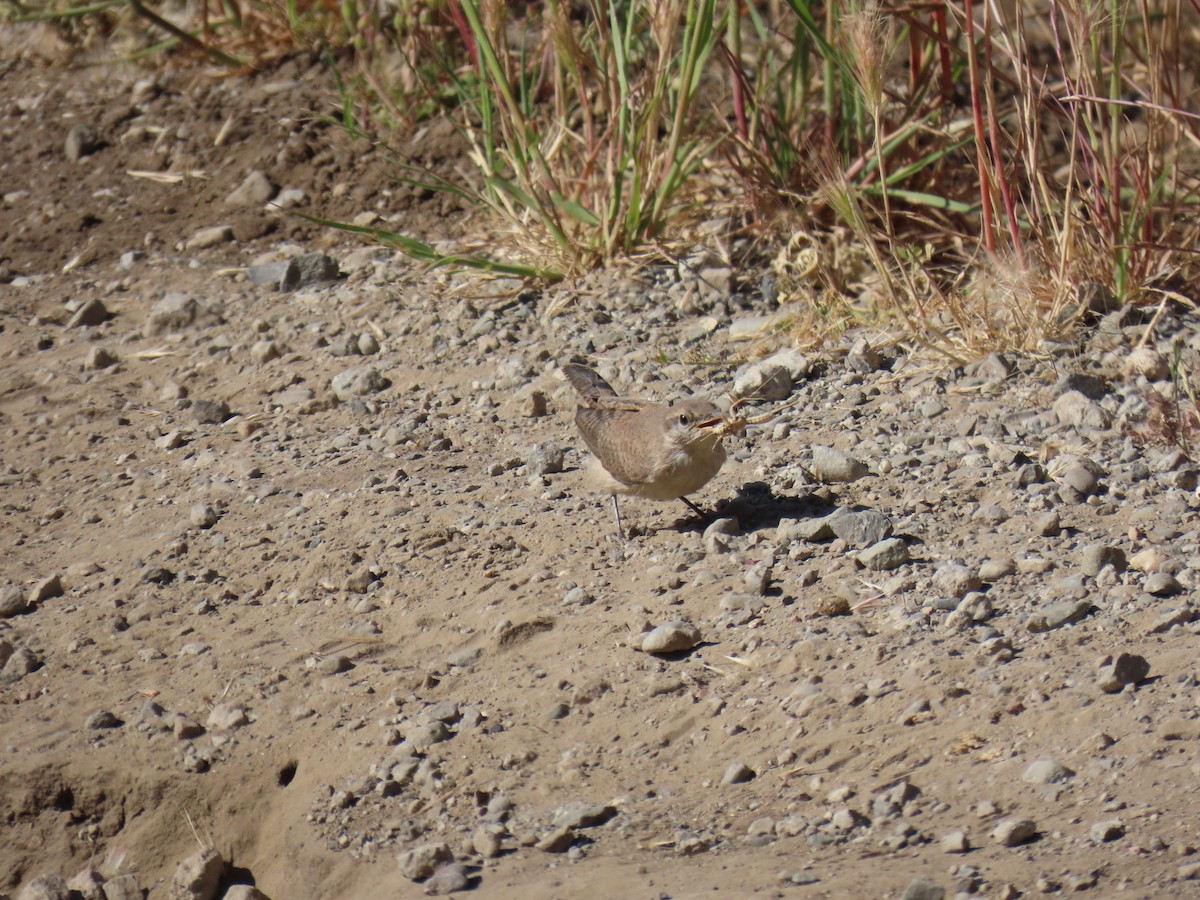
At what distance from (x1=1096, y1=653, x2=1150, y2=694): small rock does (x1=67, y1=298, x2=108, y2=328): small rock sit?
490 cm

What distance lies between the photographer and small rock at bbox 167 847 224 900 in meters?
3.51

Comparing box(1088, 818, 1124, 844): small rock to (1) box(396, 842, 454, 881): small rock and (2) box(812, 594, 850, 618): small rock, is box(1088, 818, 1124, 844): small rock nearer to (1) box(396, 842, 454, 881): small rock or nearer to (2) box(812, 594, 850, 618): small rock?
(2) box(812, 594, 850, 618): small rock

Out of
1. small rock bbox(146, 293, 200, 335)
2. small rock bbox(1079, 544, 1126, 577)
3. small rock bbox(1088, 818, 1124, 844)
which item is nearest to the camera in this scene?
small rock bbox(1088, 818, 1124, 844)

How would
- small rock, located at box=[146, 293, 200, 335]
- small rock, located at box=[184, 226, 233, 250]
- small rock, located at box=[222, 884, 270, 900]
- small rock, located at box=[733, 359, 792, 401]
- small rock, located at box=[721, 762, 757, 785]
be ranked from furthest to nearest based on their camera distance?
small rock, located at box=[184, 226, 233, 250] < small rock, located at box=[146, 293, 200, 335] < small rock, located at box=[733, 359, 792, 401] < small rock, located at box=[222, 884, 270, 900] < small rock, located at box=[721, 762, 757, 785]

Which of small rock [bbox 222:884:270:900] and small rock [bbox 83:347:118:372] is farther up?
small rock [bbox 83:347:118:372]

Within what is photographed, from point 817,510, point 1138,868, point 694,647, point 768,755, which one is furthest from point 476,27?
point 1138,868

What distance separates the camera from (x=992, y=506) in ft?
13.2

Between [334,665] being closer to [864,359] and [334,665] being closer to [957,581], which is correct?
[957,581]

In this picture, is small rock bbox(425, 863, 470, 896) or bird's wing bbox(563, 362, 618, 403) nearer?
small rock bbox(425, 863, 470, 896)

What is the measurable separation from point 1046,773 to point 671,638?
1.05m

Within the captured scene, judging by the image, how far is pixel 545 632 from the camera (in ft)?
12.6

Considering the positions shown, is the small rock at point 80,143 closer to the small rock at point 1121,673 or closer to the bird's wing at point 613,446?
the bird's wing at point 613,446

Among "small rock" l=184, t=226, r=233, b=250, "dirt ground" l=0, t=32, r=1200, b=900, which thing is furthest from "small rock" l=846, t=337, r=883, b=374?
"small rock" l=184, t=226, r=233, b=250

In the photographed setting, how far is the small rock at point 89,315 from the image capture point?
6.30 m
